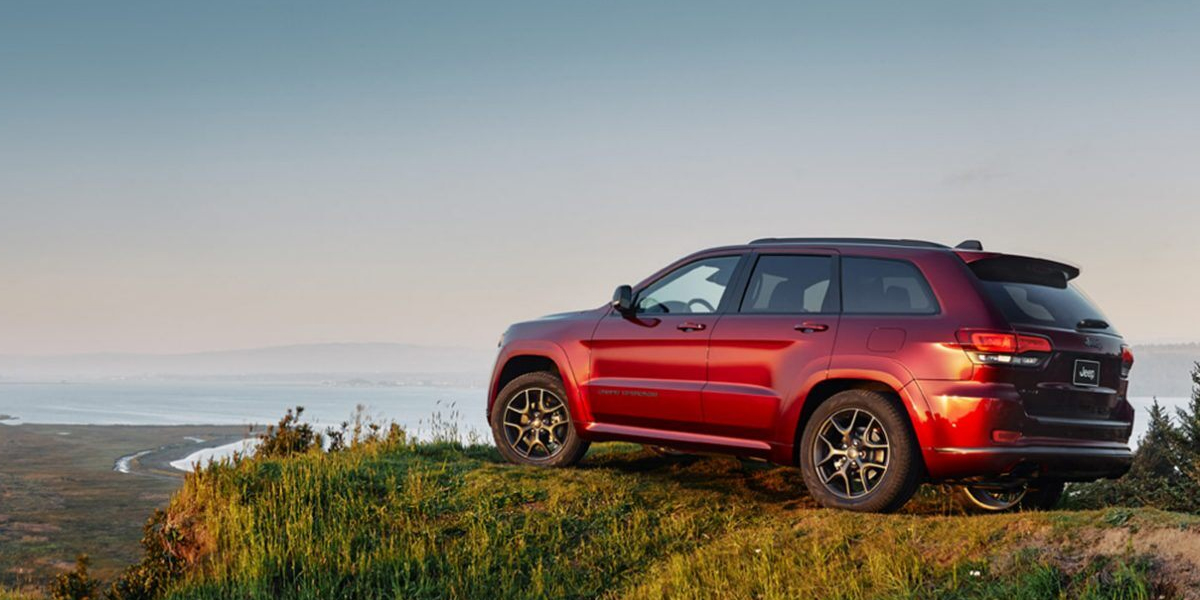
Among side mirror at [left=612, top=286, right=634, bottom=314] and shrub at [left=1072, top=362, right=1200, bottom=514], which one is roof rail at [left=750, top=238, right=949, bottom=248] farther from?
shrub at [left=1072, top=362, right=1200, bottom=514]

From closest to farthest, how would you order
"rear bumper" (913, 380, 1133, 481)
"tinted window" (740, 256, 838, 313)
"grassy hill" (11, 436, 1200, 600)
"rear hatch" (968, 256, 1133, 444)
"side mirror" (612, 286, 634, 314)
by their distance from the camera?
"grassy hill" (11, 436, 1200, 600), "rear bumper" (913, 380, 1133, 481), "rear hatch" (968, 256, 1133, 444), "tinted window" (740, 256, 838, 313), "side mirror" (612, 286, 634, 314)

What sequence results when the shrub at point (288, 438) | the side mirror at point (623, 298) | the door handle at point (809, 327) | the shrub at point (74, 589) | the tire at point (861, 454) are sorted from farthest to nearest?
the shrub at point (288, 438) → the shrub at point (74, 589) → the side mirror at point (623, 298) → the door handle at point (809, 327) → the tire at point (861, 454)

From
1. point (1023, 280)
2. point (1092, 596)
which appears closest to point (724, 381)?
point (1023, 280)

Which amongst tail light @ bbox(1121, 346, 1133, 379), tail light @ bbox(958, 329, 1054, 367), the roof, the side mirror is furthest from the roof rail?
tail light @ bbox(1121, 346, 1133, 379)

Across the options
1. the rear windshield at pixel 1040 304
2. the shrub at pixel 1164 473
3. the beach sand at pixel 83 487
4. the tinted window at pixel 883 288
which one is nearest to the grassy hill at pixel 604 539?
the rear windshield at pixel 1040 304

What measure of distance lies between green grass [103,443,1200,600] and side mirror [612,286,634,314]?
168 centimetres

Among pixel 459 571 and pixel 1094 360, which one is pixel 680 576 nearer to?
pixel 459 571

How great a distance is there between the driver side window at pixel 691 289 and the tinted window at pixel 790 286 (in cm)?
31

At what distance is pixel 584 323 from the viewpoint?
10.6 m

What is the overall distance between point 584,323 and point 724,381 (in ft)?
6.28

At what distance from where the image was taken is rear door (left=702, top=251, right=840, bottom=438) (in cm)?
857

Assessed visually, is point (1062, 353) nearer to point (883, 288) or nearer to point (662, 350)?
point (883, 288)

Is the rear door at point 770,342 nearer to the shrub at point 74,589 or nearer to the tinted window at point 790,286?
the tinted window at point 790,286

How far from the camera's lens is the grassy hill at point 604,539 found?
723 cm
